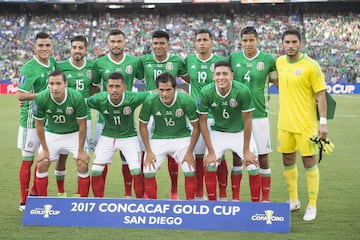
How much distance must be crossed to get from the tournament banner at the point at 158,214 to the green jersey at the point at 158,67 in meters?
1.89

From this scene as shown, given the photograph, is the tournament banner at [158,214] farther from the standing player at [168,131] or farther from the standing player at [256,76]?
the standing player at [256,76]

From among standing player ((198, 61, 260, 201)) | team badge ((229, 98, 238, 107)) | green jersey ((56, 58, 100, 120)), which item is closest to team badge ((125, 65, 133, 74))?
green jersey ((56, 58, 100, 120))

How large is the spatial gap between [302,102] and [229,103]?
0.83m

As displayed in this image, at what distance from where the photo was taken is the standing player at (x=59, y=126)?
6.62 metres

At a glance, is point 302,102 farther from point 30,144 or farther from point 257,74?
point 30,144

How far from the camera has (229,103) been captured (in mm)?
6598

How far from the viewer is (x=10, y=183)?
349 inches

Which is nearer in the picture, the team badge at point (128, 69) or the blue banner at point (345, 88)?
the team badge at point (128, 69)

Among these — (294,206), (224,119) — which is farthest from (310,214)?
(224,119)

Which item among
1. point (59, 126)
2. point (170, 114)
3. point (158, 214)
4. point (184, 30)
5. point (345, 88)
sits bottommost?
point (345, 88)

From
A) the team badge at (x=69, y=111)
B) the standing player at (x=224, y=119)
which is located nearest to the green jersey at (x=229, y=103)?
the standing player at (x=224, y=119)

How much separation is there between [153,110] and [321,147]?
1.95m

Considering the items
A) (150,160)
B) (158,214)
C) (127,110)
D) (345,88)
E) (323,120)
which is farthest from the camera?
(345,88)

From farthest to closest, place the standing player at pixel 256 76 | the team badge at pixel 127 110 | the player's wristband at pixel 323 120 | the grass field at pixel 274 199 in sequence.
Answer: the standing player at pixel 256 76 → the team badge at pixel 127 110 → the player's wristband at pixel 323 120 → the grass field at pixel 274 199
